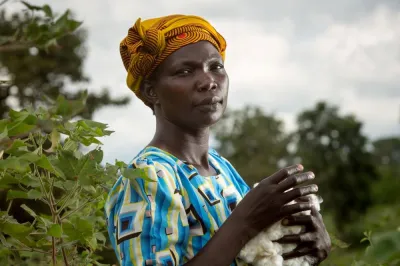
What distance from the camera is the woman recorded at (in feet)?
6.47

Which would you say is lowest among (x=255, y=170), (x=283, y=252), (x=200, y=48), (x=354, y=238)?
(x=354, y=238)

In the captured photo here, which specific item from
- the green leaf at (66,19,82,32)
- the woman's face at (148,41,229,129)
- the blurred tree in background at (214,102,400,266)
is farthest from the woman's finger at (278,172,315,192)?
the blurred tree in background at (214,102,400,266)

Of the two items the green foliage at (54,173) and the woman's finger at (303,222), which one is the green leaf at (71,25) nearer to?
the green foliage at (54,173)

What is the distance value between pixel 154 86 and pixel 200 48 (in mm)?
253

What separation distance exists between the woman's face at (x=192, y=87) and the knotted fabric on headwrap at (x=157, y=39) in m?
0.03

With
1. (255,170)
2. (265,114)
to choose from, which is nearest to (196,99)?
(255,170)

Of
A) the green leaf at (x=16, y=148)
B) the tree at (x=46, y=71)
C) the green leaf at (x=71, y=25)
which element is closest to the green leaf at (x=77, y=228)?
the green leaf at (x=16, y=148)

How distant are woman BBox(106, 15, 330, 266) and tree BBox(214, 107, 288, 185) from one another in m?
49.3

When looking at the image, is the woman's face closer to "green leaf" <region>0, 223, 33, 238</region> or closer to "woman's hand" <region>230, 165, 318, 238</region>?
"woman's hand" <region>230, 165, 318, 238</region>

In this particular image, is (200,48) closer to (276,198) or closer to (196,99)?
(196,99)

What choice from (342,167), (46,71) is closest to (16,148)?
(46,71)

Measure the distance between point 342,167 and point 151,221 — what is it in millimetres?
50439

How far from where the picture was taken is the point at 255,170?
4794 cm

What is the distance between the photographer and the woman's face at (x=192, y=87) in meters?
2.31
